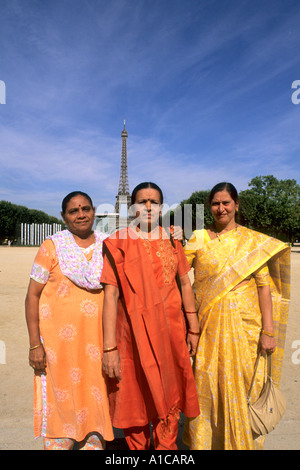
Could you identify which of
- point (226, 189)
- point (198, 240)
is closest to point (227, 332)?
point (198, 240)

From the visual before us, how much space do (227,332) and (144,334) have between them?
2.43ft

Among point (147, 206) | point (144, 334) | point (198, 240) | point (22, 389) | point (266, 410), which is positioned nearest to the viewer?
point (144, 334)

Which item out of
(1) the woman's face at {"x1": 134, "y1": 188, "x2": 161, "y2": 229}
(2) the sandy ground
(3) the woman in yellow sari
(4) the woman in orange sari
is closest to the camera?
(4) the woman in orange sari

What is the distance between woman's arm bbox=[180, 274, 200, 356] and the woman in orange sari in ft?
0.43

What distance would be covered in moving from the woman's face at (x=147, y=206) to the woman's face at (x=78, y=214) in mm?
406

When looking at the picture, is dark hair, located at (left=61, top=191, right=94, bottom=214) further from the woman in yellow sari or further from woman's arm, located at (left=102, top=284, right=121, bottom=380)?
the woman in yellow sari

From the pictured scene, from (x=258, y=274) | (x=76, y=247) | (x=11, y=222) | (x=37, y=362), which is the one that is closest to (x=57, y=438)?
(x=37, y=362)

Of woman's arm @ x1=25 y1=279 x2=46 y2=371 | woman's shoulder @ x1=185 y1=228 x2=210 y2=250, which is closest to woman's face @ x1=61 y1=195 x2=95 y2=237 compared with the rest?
woman's arm @ x1=25 y1=279 x2=46 y2=371

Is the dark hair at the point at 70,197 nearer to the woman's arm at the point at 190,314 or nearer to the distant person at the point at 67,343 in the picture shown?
the distant person at the point at 67,343

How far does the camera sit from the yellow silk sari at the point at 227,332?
246cm

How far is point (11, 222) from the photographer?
49719mm

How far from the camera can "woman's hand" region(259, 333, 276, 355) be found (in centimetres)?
257

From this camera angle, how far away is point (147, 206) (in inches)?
93.0

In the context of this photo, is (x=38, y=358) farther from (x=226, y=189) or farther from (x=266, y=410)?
(x=226, y=189)
